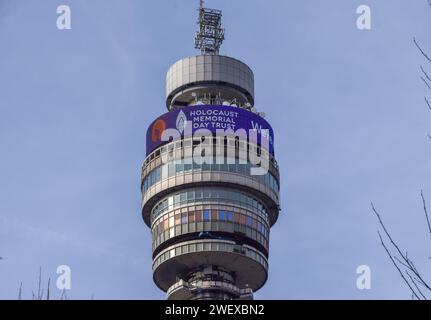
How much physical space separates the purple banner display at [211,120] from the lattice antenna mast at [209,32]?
832 inches

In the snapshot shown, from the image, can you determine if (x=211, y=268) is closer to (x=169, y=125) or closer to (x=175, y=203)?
(x=175, y=203)

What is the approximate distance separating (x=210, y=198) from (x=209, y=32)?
129 ft

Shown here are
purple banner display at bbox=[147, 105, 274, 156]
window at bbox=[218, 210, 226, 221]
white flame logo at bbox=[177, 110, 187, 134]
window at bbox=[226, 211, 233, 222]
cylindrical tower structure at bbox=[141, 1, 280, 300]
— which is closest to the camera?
cylindrical tower structure at bbox=[141, 1, 280, 300]

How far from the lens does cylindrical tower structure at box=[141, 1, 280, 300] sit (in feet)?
554

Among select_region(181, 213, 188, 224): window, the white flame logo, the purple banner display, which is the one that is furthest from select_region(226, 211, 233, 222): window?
the white flame logo

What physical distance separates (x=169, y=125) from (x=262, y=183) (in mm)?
17803

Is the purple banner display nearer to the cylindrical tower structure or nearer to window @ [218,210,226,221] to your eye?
the cylindrical tower structure

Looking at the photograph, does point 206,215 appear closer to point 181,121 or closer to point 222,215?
point 222,215

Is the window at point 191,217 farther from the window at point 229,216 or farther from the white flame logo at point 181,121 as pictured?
the white flame logo at point 181,121

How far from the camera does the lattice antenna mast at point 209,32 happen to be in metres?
194
